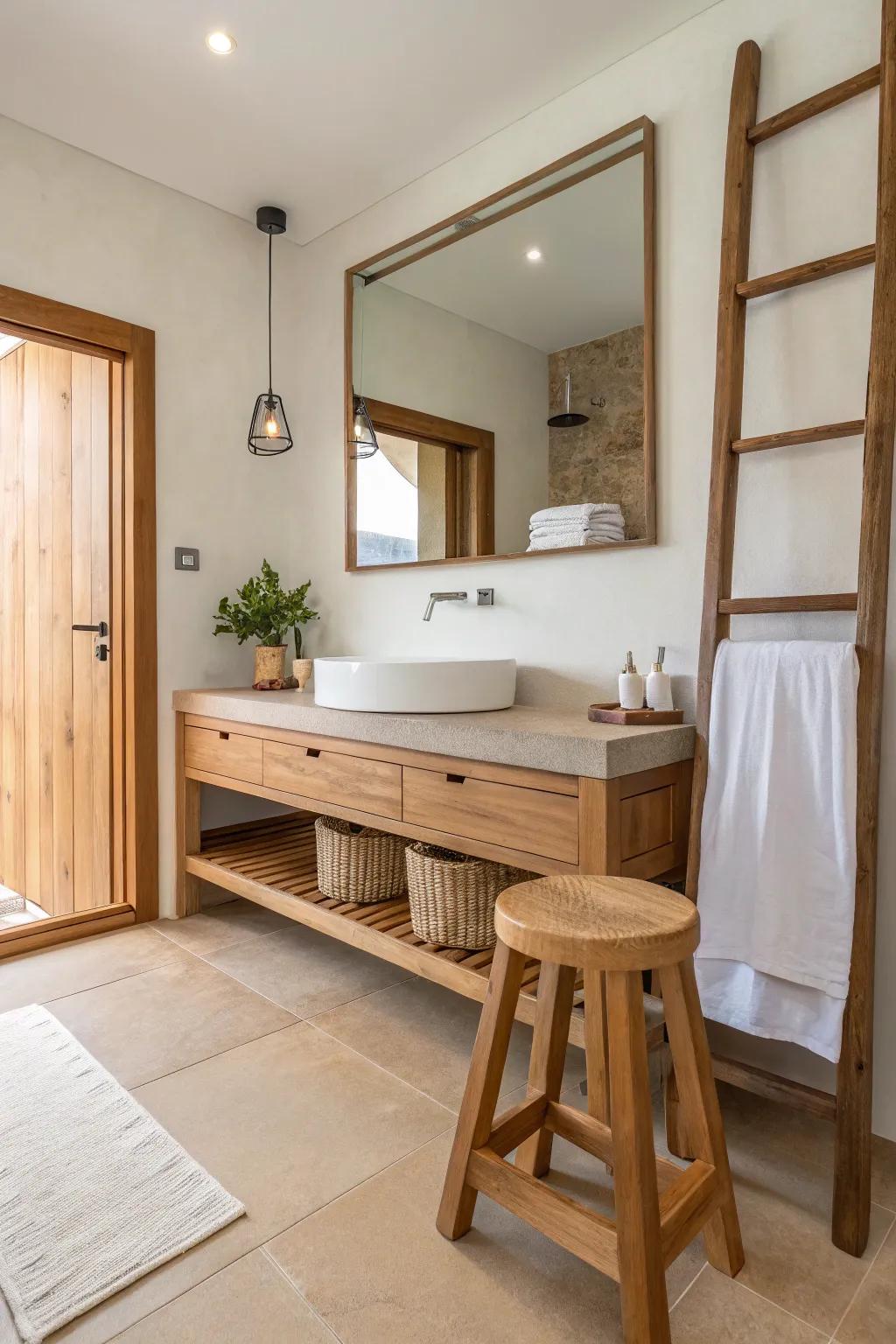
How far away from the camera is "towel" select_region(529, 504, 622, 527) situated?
2.10 metres

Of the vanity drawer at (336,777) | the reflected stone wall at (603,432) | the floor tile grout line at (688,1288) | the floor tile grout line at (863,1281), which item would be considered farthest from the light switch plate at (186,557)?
the floor tile grout line at (863,1281)

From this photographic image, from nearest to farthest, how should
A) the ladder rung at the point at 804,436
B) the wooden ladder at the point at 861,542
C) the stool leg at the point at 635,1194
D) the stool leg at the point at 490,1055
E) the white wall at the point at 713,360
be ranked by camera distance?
the stool leg at the point at 635,1194 < the stool leg at the point at 490,1055 < the wooden ladder at the point at 861,542 < the ladder rung at the point at 804,436 < the white wall at the point at 713,360

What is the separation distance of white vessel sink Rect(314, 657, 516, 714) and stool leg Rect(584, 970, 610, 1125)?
737 millimetres

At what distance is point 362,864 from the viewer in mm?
2275

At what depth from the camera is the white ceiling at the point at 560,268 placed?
206 centimetres

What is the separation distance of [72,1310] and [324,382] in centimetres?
273

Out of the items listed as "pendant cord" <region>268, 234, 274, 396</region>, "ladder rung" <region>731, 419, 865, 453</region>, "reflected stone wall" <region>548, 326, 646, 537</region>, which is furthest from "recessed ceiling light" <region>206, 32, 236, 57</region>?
"ladder rung" <region>731, 419, 865, 453</region>

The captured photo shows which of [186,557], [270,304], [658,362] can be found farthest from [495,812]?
[270,304]

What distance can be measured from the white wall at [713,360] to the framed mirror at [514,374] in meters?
0.07

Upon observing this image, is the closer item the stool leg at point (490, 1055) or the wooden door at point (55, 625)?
the stool leg at point (490, 1055)

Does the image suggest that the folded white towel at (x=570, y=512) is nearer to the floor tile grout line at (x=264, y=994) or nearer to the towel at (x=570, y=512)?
the towel at (x=570, y=512)

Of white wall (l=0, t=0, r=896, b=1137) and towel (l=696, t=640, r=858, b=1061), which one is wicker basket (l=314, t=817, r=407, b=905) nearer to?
white wall (l=0, t=0, r=896, b=1137)

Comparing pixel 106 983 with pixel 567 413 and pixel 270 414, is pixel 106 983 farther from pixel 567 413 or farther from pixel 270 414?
pixel 567 413

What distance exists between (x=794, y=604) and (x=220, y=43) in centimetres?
200
